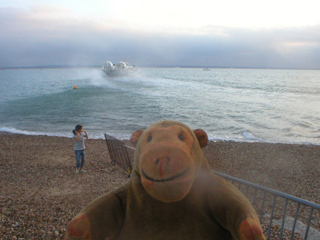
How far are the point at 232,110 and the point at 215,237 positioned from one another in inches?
1245

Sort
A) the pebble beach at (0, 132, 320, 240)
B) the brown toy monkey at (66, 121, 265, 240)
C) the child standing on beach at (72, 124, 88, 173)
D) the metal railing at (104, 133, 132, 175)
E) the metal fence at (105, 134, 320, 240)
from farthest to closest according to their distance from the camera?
the metal railing at (104, 133, 132, 175) < the child standing on beach at (72, 124, 88, 173) < the pebble beach at (0, 132, 320, 240) < the metal fence at (105, 134, 320, 240) < the brown toy monkey at (66, 121, 265, 240)

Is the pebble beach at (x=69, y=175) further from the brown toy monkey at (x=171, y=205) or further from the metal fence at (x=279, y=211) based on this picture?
the brown toy monkey at (x=171, y=205)

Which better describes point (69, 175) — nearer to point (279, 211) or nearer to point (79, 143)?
point (79, 143)

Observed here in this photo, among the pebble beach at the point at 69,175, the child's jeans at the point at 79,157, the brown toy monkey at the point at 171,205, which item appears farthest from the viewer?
the child's jeans at the point at 79,157

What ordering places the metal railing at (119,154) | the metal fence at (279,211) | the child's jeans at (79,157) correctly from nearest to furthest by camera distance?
the metal fence at (279,211) < the metal railing at (119,154) < the child's jeans at (79,157)

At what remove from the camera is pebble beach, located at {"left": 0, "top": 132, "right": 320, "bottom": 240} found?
5176mm

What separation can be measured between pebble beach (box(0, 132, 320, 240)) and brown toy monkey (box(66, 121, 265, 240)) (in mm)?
3371

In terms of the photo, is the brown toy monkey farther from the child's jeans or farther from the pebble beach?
the child's jeans

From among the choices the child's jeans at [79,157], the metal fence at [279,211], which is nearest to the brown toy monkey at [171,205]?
the metal fence at [279,211]

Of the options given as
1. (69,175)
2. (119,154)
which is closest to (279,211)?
(119,154)

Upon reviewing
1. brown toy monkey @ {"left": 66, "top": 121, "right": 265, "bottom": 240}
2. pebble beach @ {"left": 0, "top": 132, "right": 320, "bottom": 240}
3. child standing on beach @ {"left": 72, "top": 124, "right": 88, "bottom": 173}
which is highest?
brown toy monkey @ {"left": 66, "top": 121, "right": 265, "bottom": 240}

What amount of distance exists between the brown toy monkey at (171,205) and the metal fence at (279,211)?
1.64 metres

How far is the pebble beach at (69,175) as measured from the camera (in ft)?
17.0

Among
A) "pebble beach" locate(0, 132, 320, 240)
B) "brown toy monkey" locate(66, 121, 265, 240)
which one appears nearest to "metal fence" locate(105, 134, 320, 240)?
"pebble beach" locate(0, 132, 320, 240)
